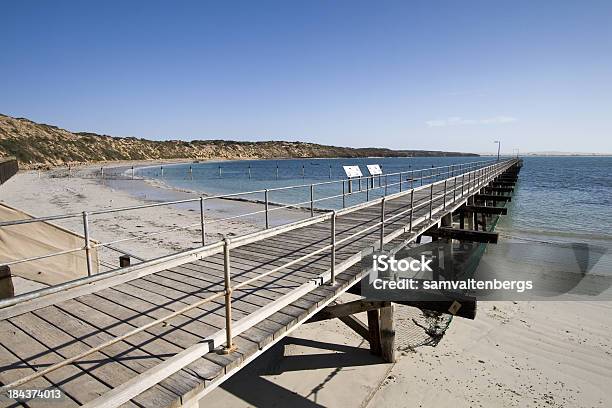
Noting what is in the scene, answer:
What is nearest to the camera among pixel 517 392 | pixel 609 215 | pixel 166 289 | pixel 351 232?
pixel 166 289

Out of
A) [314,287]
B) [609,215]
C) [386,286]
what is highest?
[314,287]

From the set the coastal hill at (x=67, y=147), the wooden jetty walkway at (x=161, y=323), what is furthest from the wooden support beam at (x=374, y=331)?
the coastal hill at (x=67, y=147)

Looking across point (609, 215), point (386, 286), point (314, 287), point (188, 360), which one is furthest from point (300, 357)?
point (609, 215)

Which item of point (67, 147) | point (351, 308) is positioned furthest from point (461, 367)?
point (67, 147)

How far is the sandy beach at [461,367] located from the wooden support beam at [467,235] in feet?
5.81

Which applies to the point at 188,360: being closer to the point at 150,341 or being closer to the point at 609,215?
the point at 150,341

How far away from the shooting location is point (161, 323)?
3.60m

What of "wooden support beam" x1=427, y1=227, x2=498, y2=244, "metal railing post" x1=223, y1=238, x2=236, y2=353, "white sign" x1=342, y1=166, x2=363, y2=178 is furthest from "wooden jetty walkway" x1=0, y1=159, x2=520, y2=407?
"white sign" x1=342, y1=166, x2=363, y2=178

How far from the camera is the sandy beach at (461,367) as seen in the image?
5746 millimetres

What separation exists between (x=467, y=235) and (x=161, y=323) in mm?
8333

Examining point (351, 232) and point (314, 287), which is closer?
point (314, 287)

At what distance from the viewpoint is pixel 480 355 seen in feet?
23.1

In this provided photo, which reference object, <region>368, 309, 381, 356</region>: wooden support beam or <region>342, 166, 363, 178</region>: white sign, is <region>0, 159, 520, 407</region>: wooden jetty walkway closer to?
<region>368, 309, 381, 356</region>: wooden support beam

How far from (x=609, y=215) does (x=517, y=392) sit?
27.4 metres
